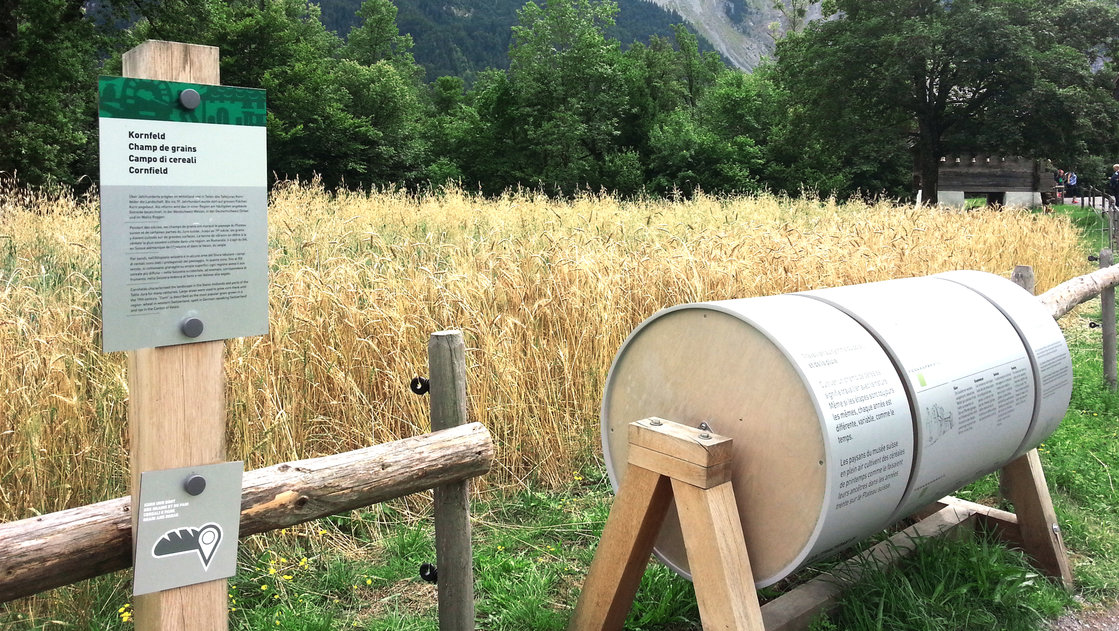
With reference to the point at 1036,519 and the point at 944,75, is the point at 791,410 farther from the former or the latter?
the point at 944,75

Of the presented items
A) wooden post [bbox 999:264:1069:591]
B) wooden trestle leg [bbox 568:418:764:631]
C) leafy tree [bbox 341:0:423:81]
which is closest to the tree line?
leafy tree [bbox 341:0:423:81]

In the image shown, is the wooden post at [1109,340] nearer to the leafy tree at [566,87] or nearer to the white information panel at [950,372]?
the white information panel at [950,372]

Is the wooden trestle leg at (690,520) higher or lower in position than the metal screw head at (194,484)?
lower

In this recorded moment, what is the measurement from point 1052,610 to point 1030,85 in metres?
24.6

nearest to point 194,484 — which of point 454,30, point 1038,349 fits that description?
point 1038,349

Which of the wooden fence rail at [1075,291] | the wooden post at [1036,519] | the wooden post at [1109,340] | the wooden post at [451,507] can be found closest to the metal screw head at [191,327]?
the wooden post at [451,507]

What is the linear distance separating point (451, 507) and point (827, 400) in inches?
45.1

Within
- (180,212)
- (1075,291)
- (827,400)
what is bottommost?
(827,400)

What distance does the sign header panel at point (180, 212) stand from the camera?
158cm

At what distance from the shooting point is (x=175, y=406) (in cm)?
172

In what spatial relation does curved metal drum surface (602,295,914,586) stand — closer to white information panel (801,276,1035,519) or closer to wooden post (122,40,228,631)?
white information panel (801,276,1035,519)

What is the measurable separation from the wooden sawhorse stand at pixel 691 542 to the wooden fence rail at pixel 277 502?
0.47m

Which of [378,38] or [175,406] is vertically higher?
[378,38]

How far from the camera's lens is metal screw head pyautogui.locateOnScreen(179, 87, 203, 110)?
65.0 inches
